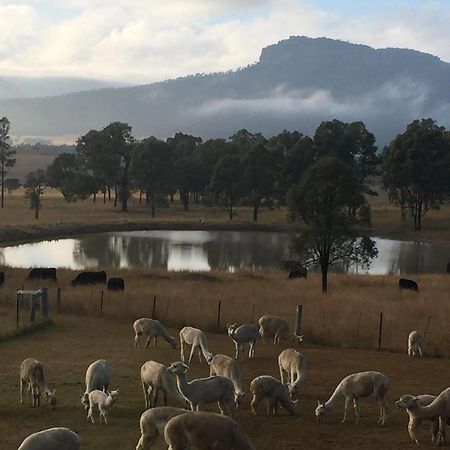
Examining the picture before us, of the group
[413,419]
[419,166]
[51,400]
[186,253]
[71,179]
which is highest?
[419,166]

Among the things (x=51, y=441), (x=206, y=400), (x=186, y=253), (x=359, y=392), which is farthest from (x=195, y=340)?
(x=186, y=253)

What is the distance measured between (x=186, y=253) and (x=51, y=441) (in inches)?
1808

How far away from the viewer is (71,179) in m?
100

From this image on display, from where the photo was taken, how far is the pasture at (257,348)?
43.1ft

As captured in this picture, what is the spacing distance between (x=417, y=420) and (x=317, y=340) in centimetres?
963

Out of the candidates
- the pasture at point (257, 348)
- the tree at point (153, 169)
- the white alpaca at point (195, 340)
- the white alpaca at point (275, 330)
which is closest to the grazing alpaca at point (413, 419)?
the pasture at point (257, 348)

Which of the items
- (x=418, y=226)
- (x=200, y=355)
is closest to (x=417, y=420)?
(x=200, y=355)

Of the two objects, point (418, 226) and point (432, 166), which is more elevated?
point (432, 166)

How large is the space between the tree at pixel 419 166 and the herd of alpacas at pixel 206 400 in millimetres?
62523

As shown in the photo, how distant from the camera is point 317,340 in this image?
22.2m

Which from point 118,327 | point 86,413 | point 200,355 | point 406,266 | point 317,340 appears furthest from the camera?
point 406,266

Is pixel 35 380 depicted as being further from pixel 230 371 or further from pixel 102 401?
pixel 230 371

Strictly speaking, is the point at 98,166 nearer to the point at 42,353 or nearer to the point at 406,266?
the point at 406,266

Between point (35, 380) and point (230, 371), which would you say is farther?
point (230, 371)
